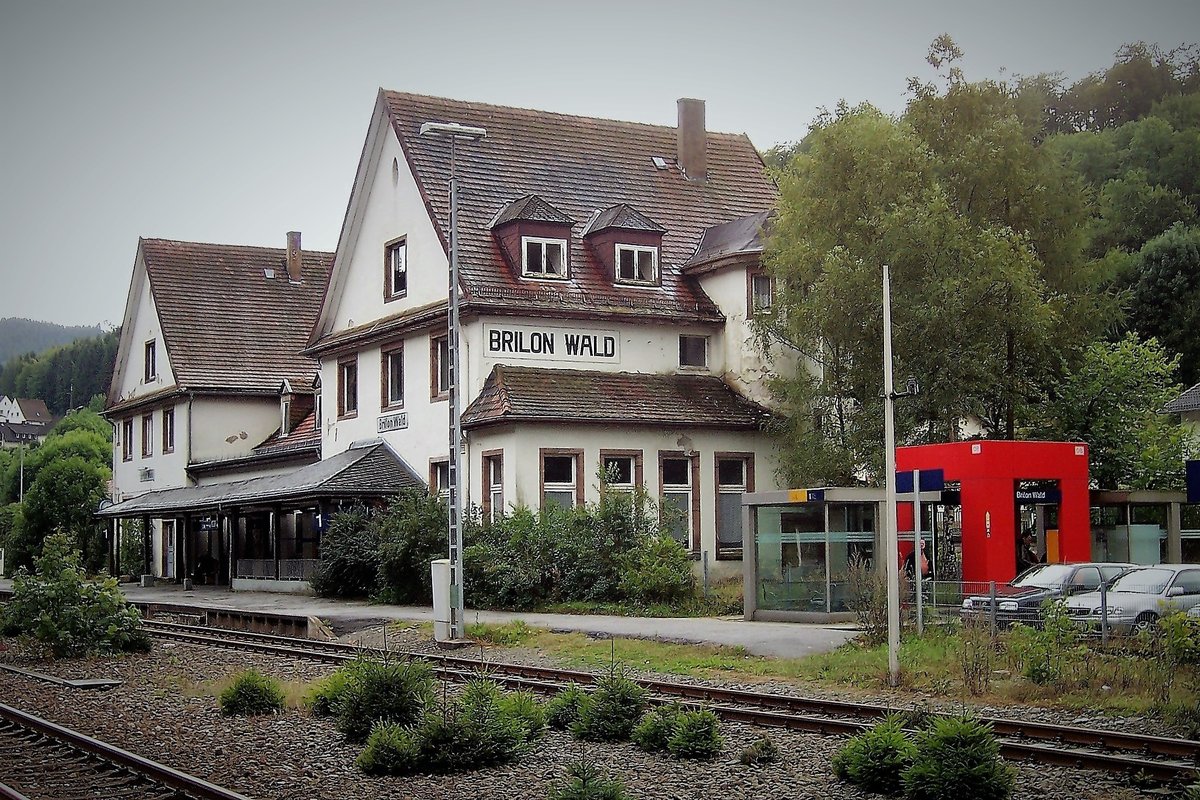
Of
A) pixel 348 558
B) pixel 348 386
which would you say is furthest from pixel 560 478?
pixel 348 386

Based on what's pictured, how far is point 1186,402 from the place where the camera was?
51.0 m

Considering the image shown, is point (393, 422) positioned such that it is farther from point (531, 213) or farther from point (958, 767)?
point (958, 767)

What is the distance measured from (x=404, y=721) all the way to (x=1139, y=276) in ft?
155

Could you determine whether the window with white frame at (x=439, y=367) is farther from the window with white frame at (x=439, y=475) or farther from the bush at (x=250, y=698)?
the bush at (x=250, y=698)

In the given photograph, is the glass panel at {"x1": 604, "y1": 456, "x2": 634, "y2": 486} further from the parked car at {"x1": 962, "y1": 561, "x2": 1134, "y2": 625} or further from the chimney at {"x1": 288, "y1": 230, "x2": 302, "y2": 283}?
the chimney at {"x1": 288, "y1": 230, "x2": 302, "y2": 283}

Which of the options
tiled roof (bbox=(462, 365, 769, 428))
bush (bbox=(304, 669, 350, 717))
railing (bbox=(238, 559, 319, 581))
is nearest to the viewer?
bush (bbox=(304, 669, 350, 717))

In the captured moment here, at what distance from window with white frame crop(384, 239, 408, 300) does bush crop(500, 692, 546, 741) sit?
2779 centimetres

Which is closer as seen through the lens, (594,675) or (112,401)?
(594,675)

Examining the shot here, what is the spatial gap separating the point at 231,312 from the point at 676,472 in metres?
26.6


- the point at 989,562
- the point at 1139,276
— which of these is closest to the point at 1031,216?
the point at 989,562

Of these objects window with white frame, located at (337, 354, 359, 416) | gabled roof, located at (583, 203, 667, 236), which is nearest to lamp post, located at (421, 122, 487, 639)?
gabled roof, located at (583, 203, 667, 236)

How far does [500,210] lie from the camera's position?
Answer: 4244 cm

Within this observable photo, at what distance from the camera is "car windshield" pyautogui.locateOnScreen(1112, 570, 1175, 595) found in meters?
24.0

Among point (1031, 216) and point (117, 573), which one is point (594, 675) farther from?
point (117, 573)
